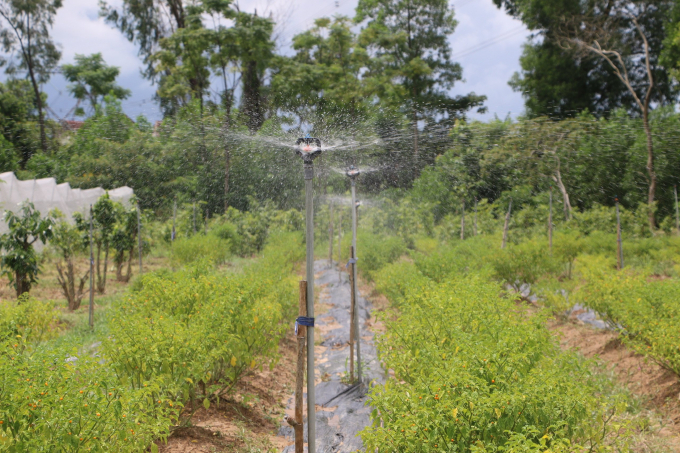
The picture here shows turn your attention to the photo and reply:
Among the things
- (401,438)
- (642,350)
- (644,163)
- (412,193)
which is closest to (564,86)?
(644,163)

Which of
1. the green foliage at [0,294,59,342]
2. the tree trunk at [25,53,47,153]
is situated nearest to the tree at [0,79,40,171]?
the tree trunk at [25,53,47,153]

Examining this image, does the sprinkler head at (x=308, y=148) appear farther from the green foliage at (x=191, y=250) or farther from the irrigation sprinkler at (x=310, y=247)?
the green foliage at (x=191, y=250)

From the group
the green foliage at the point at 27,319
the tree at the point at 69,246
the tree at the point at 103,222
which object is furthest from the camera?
the tree at the point at 103,222

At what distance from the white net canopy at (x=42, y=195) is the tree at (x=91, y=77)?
17.4 meters

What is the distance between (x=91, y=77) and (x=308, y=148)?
31325 millimetres

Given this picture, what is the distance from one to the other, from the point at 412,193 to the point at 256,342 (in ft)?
49.7

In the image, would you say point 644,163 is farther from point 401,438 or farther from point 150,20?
point 150,20

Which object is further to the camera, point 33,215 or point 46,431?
point 33,215

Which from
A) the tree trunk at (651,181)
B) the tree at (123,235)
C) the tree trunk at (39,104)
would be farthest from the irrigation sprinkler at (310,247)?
the tree trunk at (39,104)

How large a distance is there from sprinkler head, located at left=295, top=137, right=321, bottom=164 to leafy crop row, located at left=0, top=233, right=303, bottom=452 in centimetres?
145

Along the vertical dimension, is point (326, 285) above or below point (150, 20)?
below

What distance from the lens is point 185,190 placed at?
18.3 m

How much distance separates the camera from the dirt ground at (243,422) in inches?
150

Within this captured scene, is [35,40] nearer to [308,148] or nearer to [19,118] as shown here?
[19,118]
